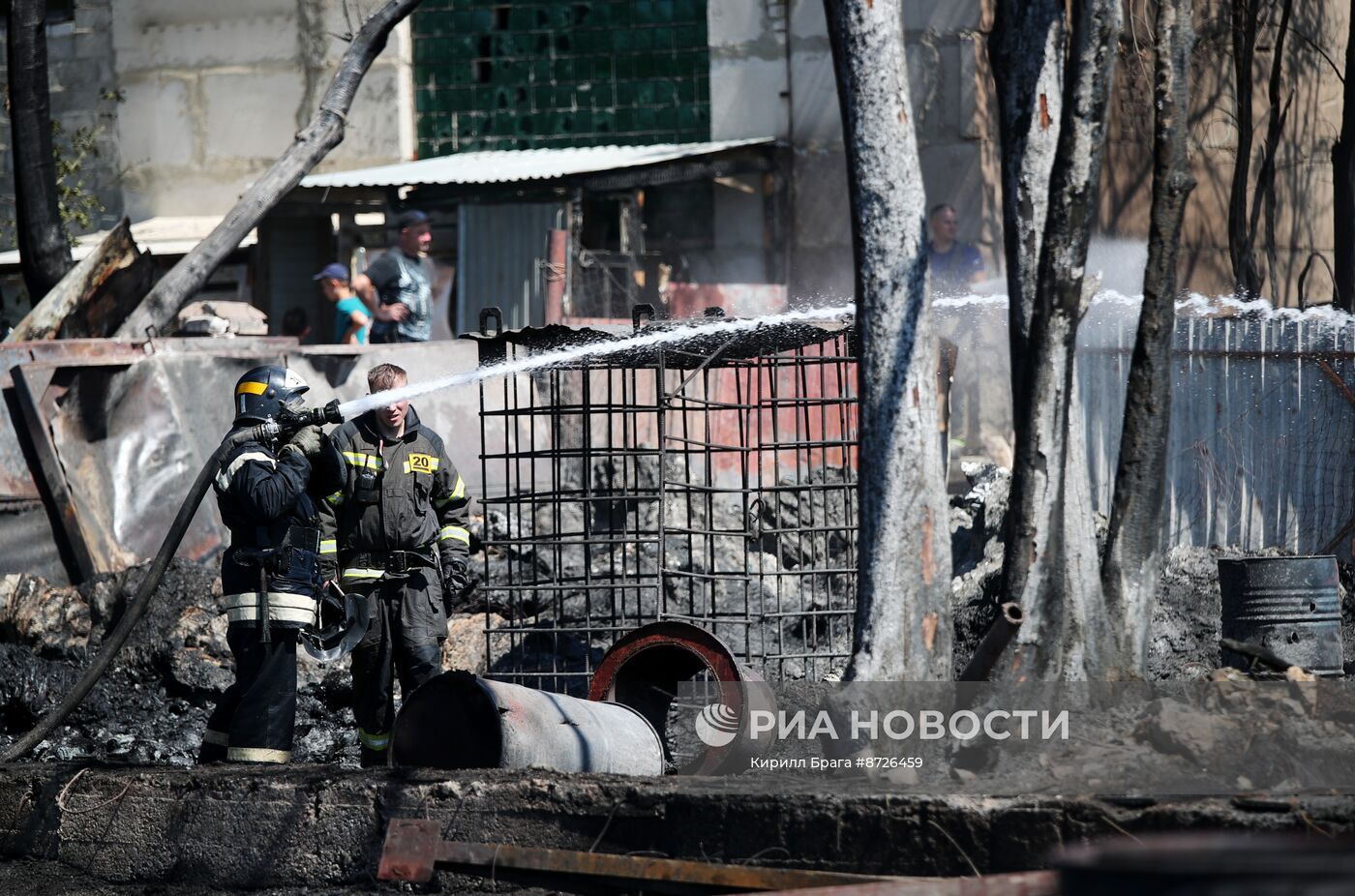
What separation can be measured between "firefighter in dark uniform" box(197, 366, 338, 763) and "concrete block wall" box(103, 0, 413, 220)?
11943mm

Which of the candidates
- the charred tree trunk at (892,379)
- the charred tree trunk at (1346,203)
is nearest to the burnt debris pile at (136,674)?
the charred tree trunk at (892,379)

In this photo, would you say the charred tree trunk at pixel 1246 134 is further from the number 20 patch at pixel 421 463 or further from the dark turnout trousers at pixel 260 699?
the dark turnout trousers at pixel 260 699

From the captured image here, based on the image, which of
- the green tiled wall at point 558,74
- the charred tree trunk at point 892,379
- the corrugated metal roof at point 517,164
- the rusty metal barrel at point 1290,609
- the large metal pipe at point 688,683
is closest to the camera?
the charred tree trunk at point 892,379

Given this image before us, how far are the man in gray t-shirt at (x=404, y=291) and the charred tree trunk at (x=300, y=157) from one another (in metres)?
1.01

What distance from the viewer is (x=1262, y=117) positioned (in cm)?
1755

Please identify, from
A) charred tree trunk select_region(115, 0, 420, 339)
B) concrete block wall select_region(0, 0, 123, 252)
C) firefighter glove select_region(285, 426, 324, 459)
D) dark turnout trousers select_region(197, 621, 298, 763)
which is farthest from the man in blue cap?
dark turnout trousers select_region(197, 621, 298, 763)

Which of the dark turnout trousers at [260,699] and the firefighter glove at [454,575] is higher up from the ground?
the firefighter glove at [454,575]

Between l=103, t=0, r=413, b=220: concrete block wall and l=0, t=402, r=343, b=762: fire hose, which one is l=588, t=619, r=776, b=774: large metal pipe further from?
l=103, t=0, r=413, b=220: concrete block wall

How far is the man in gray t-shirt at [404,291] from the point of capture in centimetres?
1309

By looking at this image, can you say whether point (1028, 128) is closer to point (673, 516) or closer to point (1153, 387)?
point (1153, 387)

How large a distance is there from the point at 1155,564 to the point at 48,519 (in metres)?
8.01

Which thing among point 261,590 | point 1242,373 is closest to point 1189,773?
point 261,590

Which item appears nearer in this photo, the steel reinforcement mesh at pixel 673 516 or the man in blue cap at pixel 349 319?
the steel reinforcement mesh at pixel 673 516

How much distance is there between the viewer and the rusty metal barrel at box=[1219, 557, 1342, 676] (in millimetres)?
6684
